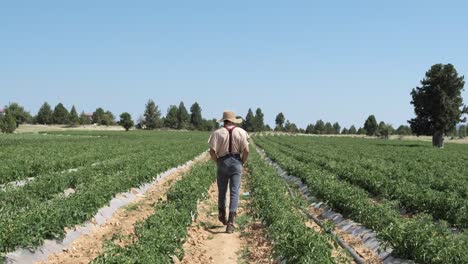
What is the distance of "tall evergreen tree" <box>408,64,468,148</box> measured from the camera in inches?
2334

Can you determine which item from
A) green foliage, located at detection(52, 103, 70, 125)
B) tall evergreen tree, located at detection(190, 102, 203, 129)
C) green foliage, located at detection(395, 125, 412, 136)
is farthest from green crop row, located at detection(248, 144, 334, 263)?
green foliage, located at detection(395, 125, 412, 136)

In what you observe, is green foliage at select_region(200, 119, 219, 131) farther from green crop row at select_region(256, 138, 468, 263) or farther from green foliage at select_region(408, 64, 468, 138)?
green crop row at select_region(256, 138, 468, 263)

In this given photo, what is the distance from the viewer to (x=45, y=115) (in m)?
142

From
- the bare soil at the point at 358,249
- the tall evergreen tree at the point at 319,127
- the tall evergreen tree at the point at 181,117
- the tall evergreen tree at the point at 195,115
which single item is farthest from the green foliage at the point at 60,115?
the bare soil at the point at 358,249

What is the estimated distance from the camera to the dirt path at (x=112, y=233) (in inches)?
314

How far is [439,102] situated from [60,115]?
110 meters

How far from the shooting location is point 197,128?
143500mm

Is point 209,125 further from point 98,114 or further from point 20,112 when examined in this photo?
point 20,112

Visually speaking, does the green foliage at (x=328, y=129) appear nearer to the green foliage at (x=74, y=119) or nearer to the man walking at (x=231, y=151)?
the green foliage at (x=74, y=119)

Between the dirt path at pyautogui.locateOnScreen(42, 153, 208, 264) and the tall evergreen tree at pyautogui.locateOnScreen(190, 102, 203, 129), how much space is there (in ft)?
431

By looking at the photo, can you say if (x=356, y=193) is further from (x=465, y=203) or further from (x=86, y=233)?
(x=86, y=233)

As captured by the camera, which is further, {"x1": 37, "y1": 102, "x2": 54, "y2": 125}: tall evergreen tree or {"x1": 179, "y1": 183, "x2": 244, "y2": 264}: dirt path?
{"x1": 37, "y1": 102, "x2": 54, "y2": 125}: tall evergreen tree

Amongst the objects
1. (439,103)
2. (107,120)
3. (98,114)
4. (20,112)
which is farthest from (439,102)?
(98,114)

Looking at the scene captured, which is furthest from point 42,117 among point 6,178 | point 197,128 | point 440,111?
point 6,178
